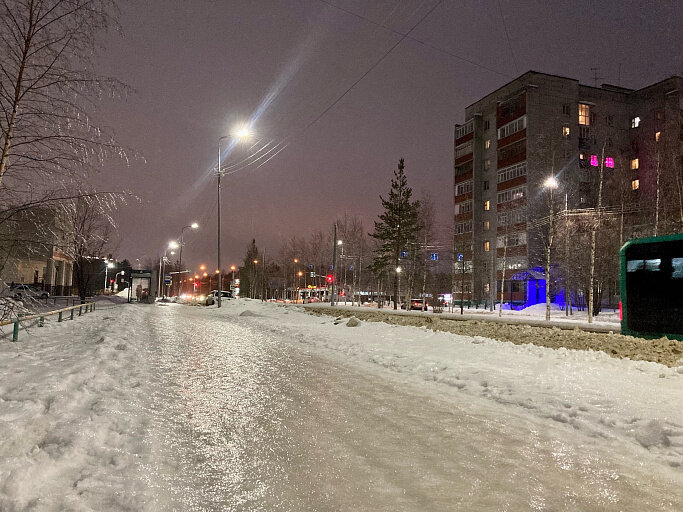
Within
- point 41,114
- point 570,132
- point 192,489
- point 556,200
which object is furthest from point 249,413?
point 570,132

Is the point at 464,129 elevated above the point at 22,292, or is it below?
above

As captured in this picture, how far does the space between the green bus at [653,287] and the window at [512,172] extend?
42.2 m

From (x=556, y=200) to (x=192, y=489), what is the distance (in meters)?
36.1

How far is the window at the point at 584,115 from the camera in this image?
5450 cm

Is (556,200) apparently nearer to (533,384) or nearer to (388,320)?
(388,320)

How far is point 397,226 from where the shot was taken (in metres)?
50.0

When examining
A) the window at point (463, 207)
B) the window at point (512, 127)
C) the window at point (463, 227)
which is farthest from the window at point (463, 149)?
the window at point (463, 227)

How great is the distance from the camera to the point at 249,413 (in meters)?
6.27

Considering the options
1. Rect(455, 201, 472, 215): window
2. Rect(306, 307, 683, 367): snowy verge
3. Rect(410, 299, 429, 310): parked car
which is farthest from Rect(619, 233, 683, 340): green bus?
Rect(455, 201, 472, 215): window

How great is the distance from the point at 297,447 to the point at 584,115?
2427 inches

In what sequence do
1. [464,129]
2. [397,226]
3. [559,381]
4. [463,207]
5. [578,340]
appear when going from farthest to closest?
[464,129] < [463,207] < [397,226] < [578,340] < [559,381]

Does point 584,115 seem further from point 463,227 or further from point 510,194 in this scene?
point 463,227

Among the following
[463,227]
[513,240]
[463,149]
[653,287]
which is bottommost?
[653,287]

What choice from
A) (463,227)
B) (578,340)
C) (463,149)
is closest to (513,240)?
(463,227)
